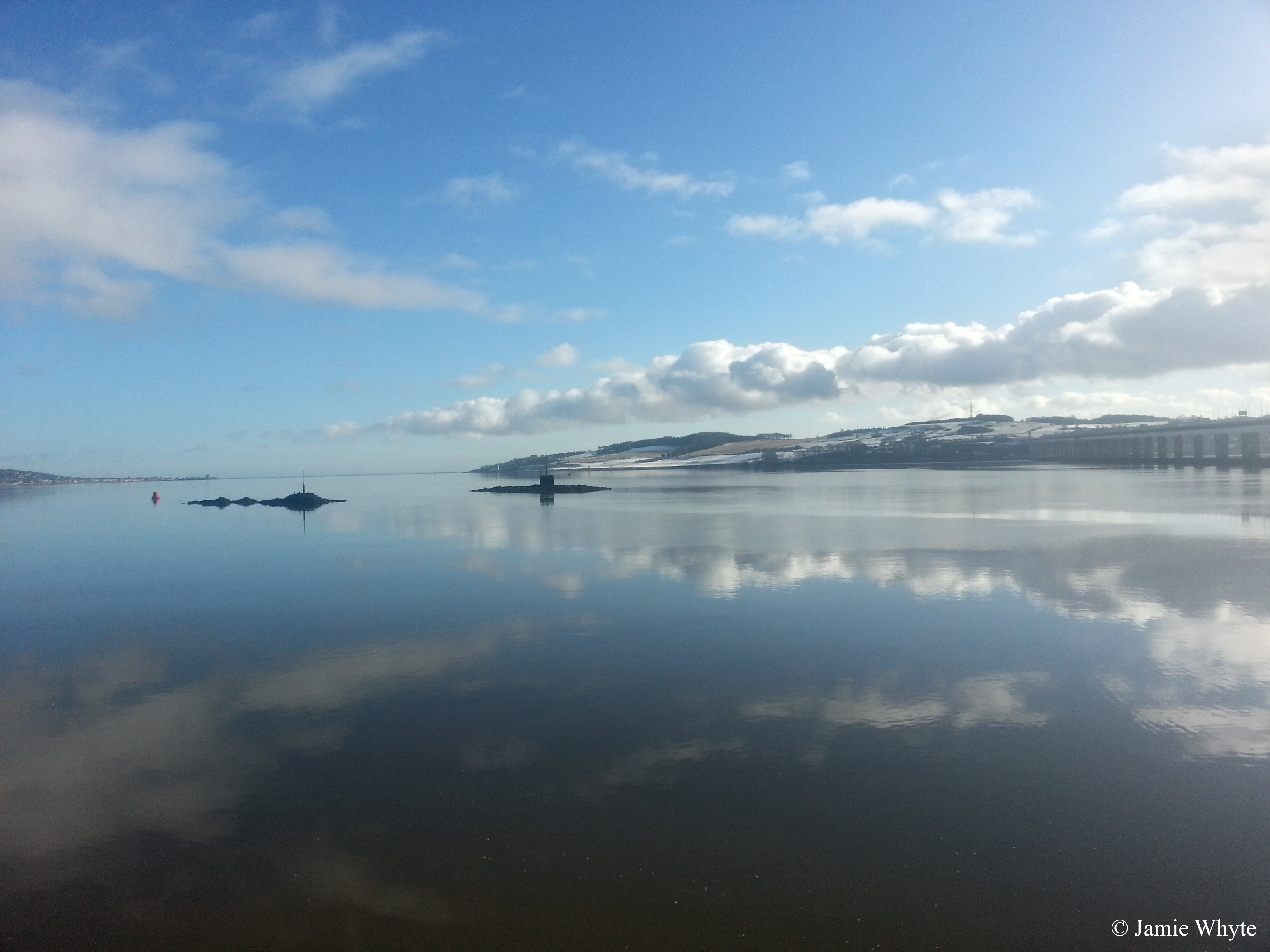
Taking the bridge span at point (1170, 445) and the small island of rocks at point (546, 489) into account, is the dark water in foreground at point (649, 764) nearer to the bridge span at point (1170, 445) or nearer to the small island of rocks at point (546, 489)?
the small island of rocks at point (546, 489)

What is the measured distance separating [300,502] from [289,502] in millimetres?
2699

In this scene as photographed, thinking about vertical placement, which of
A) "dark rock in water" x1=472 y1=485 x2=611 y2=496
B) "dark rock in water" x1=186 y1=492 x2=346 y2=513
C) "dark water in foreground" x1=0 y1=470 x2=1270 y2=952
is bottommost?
"dark rock in water" x1=472 y1=485 x2=611 y2=496

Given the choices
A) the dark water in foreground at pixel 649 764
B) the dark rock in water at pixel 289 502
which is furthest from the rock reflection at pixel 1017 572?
the dark rock in water at pixel 289 502

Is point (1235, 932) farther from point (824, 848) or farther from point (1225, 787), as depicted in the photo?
point (824, 848)

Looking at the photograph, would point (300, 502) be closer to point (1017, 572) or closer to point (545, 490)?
point (545, 490)

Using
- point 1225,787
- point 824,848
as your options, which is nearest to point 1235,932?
point 1225,787

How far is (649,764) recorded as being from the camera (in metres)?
8.27

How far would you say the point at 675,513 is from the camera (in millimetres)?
46562

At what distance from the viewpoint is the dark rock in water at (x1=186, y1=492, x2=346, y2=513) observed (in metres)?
66.1

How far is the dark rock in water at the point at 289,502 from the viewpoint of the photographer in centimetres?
6606

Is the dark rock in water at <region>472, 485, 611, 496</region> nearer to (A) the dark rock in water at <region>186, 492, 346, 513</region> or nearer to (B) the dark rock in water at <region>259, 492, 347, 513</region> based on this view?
(A) the dark rock in water at <region>186, 492, 346, 513</region>

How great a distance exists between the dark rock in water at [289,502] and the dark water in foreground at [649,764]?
4760 centimetres

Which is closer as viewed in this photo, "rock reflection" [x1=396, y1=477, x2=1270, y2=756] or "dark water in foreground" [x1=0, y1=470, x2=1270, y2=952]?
"dark water in foreground" [x1=0, y1=470, x2=1270, y2=952]

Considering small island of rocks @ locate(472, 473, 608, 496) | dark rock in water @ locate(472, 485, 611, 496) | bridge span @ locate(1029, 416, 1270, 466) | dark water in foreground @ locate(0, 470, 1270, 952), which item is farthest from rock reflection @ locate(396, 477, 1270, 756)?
bridge span @ locate(1029, 416, 1270, 466)
